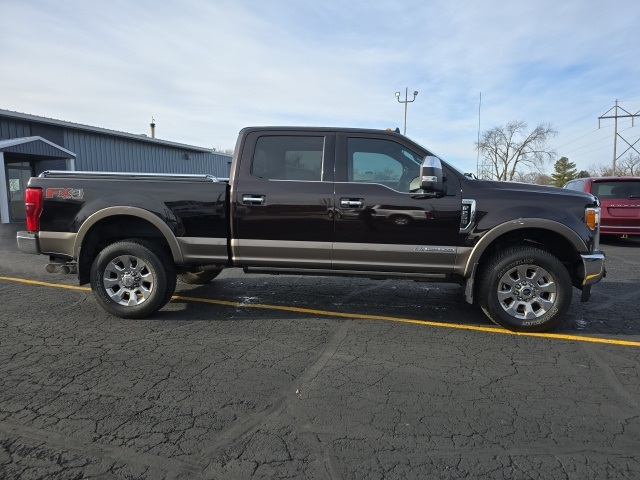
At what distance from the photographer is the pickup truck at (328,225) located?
13.9 ft

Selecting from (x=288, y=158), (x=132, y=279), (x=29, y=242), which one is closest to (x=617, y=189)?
(x=288, y=158)

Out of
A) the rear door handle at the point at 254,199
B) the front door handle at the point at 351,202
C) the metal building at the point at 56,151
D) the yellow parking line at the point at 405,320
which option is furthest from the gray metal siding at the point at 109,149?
the front door handle at the point at 351,202

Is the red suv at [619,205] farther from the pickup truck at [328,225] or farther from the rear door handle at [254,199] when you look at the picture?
the rear door handle at [254,199]

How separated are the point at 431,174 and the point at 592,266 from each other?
1.90 meters

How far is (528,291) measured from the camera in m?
4.25

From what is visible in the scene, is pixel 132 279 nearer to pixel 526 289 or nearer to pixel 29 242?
pixel 29 242

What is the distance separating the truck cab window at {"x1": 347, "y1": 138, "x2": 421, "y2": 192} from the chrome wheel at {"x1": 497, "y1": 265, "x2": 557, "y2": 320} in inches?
55.1

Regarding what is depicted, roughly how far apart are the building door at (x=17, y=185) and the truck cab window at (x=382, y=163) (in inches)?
700

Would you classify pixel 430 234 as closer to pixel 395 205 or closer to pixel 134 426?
pixel 395 205

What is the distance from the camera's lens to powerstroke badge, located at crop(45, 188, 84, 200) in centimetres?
462

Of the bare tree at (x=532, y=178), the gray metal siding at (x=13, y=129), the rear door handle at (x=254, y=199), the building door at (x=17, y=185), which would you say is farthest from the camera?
the bare tree at (x=532, y=178)

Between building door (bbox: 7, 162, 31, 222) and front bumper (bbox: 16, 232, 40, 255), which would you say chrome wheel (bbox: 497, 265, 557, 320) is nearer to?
front bumper (bbox: 16, 232, 40, 255)

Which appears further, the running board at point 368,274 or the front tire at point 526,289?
the running board at point 368,274

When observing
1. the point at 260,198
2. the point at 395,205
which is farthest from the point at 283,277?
the point at 395,205
